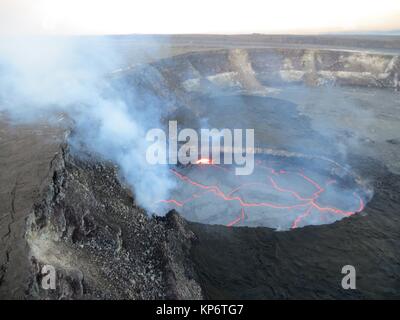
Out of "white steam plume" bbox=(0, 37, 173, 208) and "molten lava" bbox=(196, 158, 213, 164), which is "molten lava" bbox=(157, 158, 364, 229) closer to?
"molten lava" bbox=(196, 158, 213, 164)

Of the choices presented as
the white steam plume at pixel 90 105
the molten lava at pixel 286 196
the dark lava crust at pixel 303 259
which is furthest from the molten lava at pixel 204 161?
the dark lava crust at pixel 303 259

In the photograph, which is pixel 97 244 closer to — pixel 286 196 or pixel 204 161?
pixel 286 196

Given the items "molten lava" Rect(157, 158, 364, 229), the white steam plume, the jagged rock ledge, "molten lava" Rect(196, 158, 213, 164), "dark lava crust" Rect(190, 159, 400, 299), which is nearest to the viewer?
the jagged rock ledge

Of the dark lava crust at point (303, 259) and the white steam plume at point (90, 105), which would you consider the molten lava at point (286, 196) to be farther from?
the white steam plume at point (90, 105)

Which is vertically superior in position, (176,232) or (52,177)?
(52,177)

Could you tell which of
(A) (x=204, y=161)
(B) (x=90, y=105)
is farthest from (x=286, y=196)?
(B) (x=90, y=105)

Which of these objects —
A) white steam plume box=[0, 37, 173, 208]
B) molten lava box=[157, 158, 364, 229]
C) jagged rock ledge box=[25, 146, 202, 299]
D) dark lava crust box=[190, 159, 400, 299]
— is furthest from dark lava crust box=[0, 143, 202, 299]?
molten lava box=[157, 158, 364, 229]
